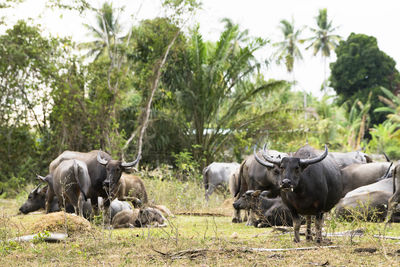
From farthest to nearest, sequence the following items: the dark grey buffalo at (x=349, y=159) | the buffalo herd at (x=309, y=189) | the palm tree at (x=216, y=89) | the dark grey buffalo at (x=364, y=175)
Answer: the palm tree at (x=216, y=89) < the dark grey buffalo at (x=349, y=159) < the dark grey buffalo at (x=364, y=175) < the buffalo herd at (x=309, y=189)

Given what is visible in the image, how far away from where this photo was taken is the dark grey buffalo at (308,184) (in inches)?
260

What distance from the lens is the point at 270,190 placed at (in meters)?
10.1

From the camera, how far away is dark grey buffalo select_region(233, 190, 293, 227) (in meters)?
9.29

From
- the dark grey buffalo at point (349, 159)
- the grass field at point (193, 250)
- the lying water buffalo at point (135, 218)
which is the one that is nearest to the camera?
the grass field at point (193, 250)

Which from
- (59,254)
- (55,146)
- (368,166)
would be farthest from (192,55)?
(59,254)

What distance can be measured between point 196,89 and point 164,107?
1.70m

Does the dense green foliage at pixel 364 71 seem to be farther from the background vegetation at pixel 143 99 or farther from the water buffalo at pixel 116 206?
the water buffalo at pixel 116 206

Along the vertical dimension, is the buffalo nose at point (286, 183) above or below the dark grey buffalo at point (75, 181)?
above

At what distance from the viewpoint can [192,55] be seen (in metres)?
20.7

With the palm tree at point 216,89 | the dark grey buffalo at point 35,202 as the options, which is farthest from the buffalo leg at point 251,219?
the palm tree at point 216,89

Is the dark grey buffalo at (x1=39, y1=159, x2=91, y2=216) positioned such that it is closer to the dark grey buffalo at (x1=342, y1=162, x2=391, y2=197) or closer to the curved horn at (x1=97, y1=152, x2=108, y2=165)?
the curved horn at (x1=97, y1=152, x2=108, y2=165)

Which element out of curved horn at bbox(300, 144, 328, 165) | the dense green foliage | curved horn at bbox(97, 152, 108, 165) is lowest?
curved horn at bbox(97, 152, 108, 165)

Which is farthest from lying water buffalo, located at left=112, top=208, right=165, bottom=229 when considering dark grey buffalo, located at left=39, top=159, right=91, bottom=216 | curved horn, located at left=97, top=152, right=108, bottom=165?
curved horn, located at left=97, top=152, right=108, bottom=165

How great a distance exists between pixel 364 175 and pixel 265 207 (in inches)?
110
